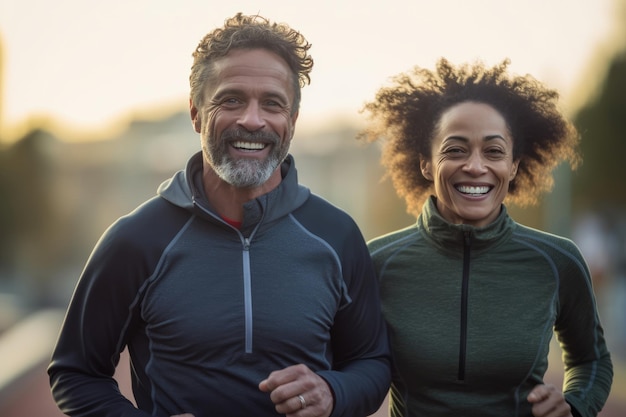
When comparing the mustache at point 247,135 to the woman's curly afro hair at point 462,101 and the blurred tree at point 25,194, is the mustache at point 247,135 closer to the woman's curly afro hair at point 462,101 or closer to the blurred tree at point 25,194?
the woman's curly afro hair at point 462,101

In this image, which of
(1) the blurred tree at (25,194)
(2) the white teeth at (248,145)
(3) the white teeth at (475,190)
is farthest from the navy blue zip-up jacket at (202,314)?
(1) the blurred tree at (25,194)

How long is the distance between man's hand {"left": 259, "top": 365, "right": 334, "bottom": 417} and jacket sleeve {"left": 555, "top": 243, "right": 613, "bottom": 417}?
1145 mm

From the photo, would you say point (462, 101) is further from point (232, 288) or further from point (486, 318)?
point (232, 288)

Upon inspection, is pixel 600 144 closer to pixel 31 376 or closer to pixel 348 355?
pixel 31 376

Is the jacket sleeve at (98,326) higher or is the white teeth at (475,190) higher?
the white teeth at (475,190)

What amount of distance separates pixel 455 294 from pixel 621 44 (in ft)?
77.1

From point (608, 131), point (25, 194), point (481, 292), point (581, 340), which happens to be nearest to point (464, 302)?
point (481, 292)

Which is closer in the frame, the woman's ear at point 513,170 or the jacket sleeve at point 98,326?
the jacket sleeve at point 98,326

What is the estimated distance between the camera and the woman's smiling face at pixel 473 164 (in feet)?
11.7

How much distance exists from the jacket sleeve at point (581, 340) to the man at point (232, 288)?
0.82 metres

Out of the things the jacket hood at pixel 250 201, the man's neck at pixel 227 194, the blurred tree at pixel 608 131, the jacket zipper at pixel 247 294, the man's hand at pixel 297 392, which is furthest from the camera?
the blurred tree at pixel 608 131

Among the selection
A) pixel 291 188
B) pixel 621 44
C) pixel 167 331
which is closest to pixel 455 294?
pixel 291 188

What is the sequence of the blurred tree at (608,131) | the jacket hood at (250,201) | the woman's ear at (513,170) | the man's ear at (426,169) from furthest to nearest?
the blurred tree at (608,131) → the man's ear at (426,169) → the woman's ear at (513,170) → the jacket hood at (250,201)

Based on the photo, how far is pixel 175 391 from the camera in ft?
10.4
